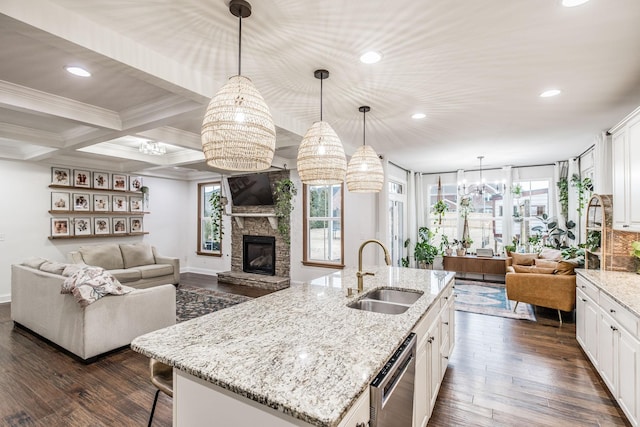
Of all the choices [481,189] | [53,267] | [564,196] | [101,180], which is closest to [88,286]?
[53,267]

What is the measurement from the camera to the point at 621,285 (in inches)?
106

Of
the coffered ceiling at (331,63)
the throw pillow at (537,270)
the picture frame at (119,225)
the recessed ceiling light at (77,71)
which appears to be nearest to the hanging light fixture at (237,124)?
the coffered ceiling at (331,63)

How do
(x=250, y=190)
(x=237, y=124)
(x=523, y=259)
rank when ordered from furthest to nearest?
(x=250, y=190)
(x=523, y=259)
(x=237, y=124)

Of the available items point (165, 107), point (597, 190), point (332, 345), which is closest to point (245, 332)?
point (332, 345)

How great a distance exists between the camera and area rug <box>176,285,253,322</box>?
4.63 meters

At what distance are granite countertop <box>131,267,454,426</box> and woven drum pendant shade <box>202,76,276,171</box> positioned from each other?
93 cm

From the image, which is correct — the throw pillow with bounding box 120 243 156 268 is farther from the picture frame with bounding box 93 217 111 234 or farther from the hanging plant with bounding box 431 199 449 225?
the hanging plant with bounding box 431 199 449 225

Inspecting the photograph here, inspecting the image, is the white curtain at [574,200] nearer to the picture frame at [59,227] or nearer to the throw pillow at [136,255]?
the throw pillow at [136,255]

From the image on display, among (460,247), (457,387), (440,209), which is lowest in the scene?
(457,387)

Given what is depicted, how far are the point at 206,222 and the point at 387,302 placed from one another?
6803 mm

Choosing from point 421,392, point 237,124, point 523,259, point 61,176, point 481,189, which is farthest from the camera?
point 481,189

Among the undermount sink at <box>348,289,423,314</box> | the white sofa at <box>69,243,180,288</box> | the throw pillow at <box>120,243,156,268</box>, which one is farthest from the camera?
the throw pillow at <box>120,243,156,268</box>

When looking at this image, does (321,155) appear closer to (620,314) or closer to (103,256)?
(620,314)

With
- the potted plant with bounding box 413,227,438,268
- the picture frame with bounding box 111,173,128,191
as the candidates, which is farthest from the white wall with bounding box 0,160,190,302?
the potted plant with bounding box 413,227,438,268
